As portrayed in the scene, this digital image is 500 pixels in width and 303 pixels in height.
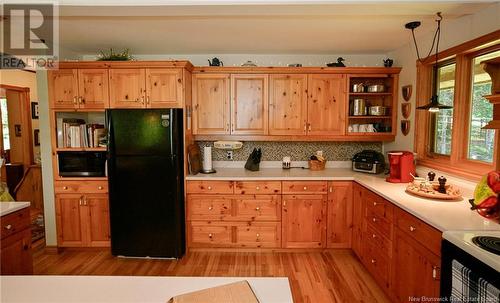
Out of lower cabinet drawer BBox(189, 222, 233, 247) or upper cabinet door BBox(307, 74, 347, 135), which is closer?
lower cabinet drawer BBox(189, 222, 233, 247)

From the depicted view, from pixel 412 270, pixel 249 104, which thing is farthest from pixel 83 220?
pixel 412 270

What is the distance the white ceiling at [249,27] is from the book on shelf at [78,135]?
37.1 inches

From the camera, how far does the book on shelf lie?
3094 millimetres

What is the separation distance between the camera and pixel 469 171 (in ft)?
7.35

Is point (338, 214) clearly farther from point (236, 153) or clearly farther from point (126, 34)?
point (126, 34)

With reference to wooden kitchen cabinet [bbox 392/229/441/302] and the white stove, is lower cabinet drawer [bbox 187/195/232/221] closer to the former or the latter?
wooden kitchen cabinet [bbox 392/229/441/302]

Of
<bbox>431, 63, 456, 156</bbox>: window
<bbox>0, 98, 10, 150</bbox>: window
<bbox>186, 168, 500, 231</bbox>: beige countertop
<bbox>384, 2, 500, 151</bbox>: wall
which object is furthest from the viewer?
<bbox>0, 98, 10, 150</bbox>: window

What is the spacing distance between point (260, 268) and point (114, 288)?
2079 millimetres

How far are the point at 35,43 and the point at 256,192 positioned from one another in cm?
286

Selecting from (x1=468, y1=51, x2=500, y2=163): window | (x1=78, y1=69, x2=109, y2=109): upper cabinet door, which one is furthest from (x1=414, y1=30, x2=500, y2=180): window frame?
(x1=78, y1=69, x2=109, y2=109): upper cabinet door

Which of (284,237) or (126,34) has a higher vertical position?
(126,34)

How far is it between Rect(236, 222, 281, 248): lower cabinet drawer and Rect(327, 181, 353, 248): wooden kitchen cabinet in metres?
0.61

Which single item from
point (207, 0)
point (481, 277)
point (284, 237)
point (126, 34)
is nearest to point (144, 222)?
point (284, 237)

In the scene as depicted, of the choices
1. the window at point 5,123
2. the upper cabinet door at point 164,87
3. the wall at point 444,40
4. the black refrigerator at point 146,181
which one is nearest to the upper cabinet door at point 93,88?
the black refrigerator at point 146,181
